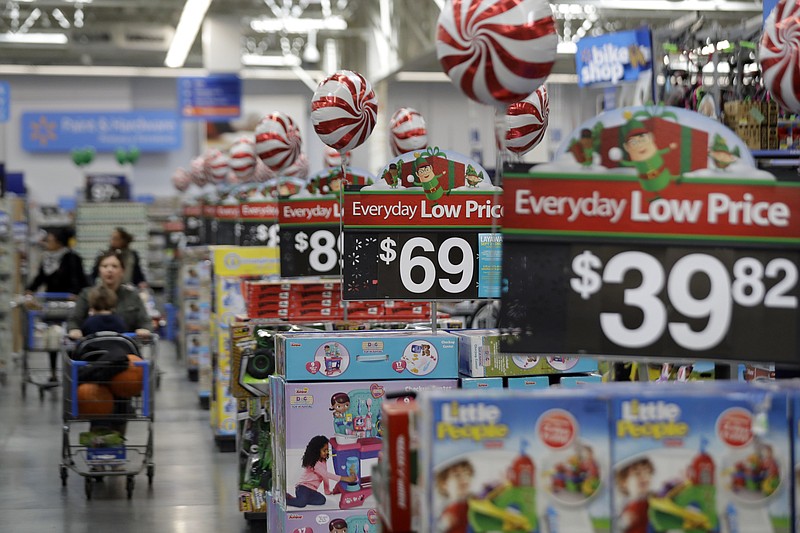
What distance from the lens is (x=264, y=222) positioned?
11.2 meters

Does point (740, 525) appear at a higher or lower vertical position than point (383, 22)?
lower

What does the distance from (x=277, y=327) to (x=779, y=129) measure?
9.70 ft

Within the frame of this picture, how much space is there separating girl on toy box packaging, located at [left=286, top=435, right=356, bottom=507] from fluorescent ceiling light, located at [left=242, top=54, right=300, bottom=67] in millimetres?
25919

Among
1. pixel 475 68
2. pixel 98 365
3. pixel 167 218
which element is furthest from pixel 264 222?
pixel 167 218

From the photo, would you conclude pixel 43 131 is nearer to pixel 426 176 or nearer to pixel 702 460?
pixel 426 176

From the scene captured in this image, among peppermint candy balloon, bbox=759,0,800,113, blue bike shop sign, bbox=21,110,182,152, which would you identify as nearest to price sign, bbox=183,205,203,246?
peppermint candy balloon, bbox=759,0,800,113

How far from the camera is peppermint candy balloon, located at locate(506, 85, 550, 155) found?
272 inches

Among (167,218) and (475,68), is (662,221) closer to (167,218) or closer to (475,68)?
(475,68)

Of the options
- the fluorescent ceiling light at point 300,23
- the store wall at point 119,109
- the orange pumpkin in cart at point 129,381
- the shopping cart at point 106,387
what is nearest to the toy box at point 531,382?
the shopping cart at point 106,387

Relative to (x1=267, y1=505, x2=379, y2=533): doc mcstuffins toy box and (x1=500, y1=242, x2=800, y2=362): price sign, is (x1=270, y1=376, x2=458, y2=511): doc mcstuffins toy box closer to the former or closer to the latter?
(x1=267, y1=505, x2=379, y2=533): doc mcstuffins toy box

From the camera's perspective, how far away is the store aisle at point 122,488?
7301 millimetres

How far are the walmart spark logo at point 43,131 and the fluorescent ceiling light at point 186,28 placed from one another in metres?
3.98

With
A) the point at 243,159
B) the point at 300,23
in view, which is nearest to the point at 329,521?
the point at 243,159

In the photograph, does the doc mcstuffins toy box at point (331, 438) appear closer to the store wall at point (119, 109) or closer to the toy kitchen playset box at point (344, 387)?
the toy kitchen playset box at point (344, 387)
